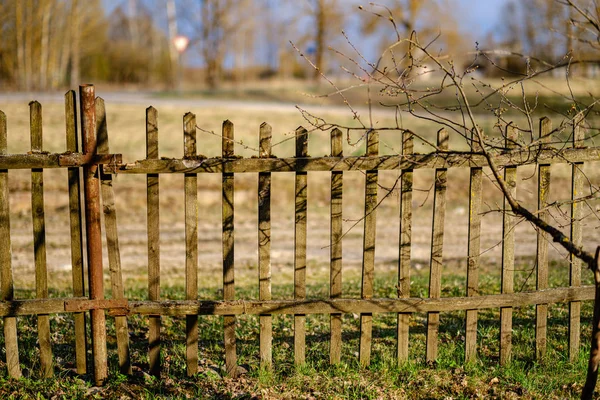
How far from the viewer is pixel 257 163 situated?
13.4 ft

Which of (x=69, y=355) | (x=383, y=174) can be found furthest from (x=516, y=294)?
(x=383, y=174)

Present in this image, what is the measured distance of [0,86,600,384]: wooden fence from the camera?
13.4 ft

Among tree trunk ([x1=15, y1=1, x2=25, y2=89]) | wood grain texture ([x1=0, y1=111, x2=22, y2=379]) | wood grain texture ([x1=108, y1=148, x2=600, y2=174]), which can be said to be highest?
tree trunk ([x1=15, y1=1, x2=25, y2=89])

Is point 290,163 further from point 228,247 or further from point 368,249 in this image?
point 368,249

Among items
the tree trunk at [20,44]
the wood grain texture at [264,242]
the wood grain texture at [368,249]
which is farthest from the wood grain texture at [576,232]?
the tree trunk at [20,44]

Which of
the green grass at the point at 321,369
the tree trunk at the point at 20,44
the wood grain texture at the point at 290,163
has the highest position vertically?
the tree trunk at the point at 20,44

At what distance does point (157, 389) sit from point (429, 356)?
197cm

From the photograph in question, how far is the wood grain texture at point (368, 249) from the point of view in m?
4.20

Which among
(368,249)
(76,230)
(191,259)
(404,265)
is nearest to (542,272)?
(404,265)

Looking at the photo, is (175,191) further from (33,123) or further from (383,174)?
(33,123)

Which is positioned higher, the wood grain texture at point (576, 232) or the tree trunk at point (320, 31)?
the tree trunk at point (320, 31)

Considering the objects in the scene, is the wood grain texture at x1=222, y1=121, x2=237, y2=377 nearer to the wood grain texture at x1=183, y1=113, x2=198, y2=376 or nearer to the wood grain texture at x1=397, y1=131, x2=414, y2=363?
the wood grain texture at x1=183, y1=113, x2=198, y2=376

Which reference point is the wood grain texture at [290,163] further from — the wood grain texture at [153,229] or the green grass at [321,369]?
the green grass at [321,369]

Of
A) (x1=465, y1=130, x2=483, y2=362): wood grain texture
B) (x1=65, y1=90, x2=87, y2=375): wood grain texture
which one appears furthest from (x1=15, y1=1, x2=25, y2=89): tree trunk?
(x1=465, y1=130, x2=483, y2=362): wood grain texture
